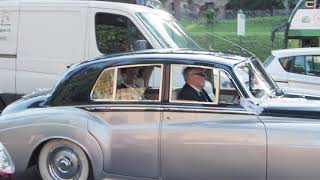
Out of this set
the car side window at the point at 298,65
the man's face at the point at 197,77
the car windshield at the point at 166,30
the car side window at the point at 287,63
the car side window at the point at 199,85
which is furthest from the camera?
the car side window at the point at 287,63

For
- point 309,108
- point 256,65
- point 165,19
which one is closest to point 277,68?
point 165,19

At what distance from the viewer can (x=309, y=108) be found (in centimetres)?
575

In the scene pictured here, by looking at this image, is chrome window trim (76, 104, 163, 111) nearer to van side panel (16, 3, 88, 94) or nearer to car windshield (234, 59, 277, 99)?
car windshield (234, 59, 277, 99)

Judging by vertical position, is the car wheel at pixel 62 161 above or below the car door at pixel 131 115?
below

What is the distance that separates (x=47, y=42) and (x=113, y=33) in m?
1.14

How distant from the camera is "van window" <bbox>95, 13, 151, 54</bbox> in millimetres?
9289

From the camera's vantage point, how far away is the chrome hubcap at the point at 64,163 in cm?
632

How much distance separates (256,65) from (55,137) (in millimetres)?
2403

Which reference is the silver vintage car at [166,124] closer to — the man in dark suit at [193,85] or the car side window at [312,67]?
the man in dark suit at [193,85]

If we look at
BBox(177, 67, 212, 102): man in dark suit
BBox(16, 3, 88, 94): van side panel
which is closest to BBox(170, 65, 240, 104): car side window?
BBox(177, 67, 212, 102): man in dark suit

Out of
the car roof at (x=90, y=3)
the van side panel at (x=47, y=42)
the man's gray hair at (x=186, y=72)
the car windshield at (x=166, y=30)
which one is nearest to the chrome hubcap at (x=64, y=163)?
the man's gray hair at (x=186, y=72)

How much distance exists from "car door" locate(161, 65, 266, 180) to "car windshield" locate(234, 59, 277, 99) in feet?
0.76

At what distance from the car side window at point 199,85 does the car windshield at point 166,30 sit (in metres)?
2.85

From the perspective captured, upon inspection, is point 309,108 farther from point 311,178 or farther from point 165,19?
point 165,19
